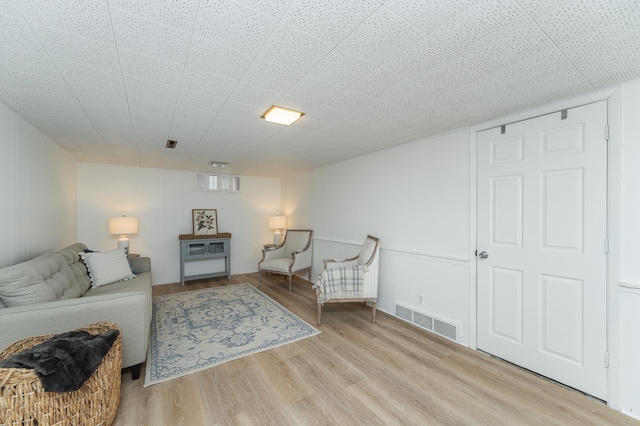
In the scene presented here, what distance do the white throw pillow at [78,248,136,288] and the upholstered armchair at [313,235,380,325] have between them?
232cm

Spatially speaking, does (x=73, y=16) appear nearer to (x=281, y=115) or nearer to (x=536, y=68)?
(x=281, y=115)

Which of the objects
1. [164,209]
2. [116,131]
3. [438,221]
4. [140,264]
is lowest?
[140,264]

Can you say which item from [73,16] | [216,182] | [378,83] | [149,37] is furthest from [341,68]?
[216,182]

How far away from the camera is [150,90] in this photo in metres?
1.87

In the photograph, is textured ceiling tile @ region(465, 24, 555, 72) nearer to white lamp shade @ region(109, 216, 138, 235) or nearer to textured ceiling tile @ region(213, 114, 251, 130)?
textured ceiling tile @ region(213, 114, 251, 130)

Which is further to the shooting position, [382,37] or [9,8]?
[382,37]

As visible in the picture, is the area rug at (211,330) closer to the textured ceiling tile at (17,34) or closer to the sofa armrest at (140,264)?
the sofa armrest at (140,264)

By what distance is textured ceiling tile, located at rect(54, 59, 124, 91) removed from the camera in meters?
1.56

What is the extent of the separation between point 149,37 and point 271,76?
2.19 feet

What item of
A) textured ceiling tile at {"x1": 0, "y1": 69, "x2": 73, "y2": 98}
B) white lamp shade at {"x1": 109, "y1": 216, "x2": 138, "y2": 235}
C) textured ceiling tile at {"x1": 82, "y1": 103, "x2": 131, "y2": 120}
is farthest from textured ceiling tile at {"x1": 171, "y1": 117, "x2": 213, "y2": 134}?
white lamp shade at {"x1": 109, "y1": 216, "x2": 138, "y2": 235}

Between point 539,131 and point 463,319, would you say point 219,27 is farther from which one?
point 463,319

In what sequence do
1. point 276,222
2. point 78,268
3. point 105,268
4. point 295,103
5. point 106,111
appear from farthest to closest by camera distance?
1. point 276,222
2. point 105,268
3. point 78,268
4. point 106,111
5. point 295,103

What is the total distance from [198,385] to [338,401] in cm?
108

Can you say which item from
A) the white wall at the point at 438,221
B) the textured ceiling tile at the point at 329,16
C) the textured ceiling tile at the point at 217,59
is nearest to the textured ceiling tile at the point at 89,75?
the textured ceiling tile at the point at 217,59
